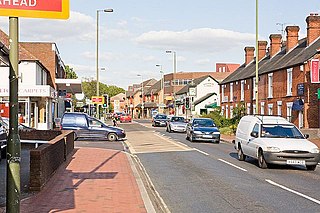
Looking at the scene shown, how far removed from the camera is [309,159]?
664 inches

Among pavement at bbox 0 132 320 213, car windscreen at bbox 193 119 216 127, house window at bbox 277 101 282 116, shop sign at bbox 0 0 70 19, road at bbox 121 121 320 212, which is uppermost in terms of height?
shop sign at bbox 0 0 70 19

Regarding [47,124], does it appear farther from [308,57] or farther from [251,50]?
[251,50]

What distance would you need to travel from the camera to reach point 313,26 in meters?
40.8

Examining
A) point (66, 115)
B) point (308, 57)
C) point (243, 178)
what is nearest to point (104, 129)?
point (66, 115)

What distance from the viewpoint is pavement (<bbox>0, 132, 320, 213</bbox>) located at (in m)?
9.51

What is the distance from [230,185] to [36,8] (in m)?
9.13

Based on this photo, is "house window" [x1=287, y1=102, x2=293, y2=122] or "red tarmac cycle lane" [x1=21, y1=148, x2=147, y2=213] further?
"house window" [x1=287, y1=102, x2=293, y2=122]

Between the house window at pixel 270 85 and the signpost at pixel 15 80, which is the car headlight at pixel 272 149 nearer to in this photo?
the signpost at pixel 15 80

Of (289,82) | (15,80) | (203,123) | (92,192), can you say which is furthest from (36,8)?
(289,82)

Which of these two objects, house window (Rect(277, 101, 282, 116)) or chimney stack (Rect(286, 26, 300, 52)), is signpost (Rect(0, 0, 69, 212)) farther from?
chimney stack (Rect(286, 26, 300, 52))

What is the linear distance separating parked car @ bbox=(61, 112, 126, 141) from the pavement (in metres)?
13.8

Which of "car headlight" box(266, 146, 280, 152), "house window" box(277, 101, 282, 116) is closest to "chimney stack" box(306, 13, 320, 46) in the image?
"house window" box(277, 101, 282, 116)

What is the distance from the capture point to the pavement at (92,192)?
9508 mm

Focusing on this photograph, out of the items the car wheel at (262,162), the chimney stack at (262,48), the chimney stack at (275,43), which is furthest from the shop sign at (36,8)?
the chimney stack at (262,48)
